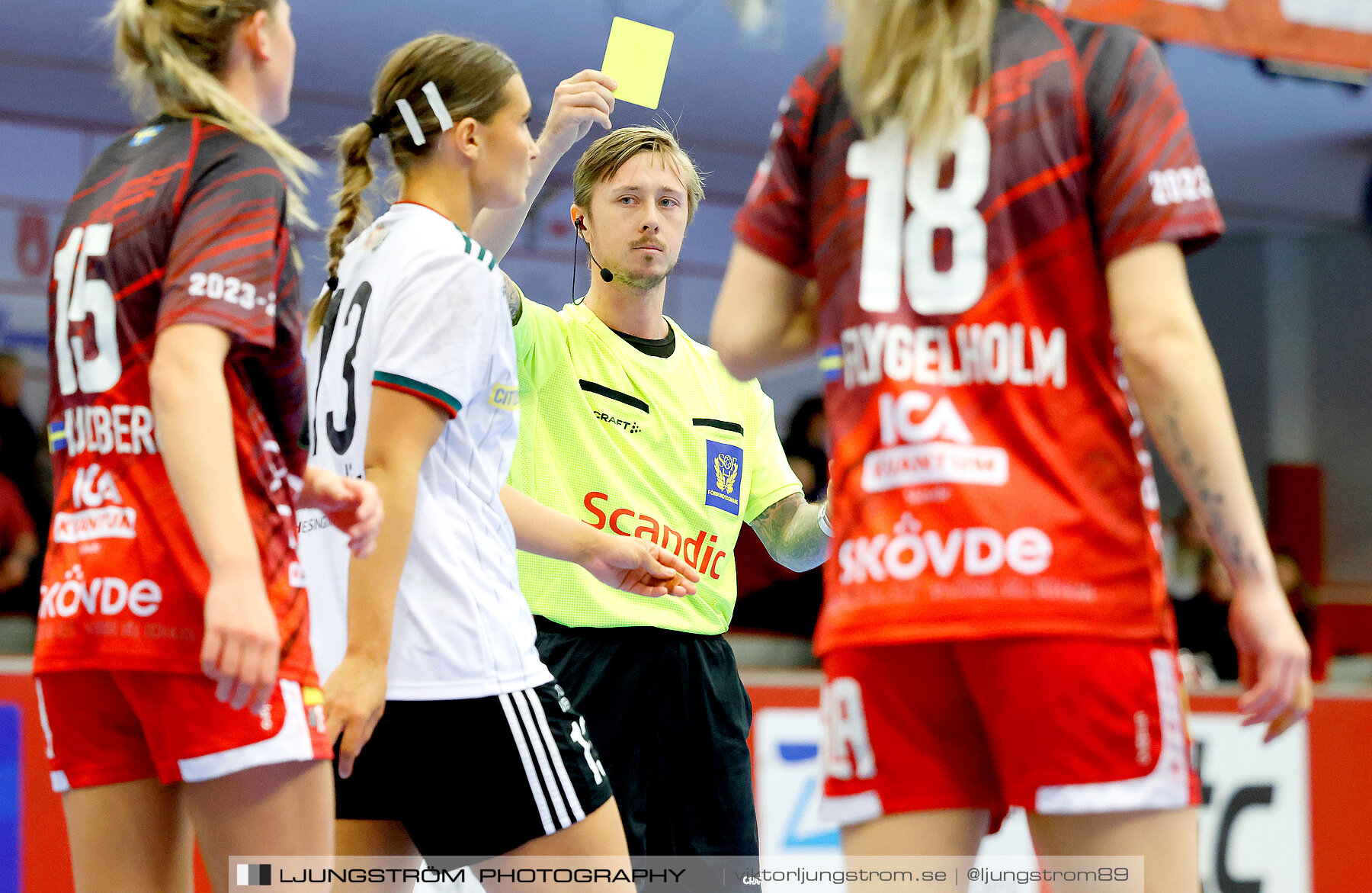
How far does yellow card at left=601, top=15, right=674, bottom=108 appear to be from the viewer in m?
2.65

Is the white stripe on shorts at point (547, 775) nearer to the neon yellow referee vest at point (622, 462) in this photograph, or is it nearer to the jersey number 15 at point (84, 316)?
the jersey number 15 at point (84, 316)

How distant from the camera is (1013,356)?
147cm

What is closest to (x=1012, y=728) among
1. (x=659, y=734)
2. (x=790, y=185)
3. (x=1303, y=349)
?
(x=790, y=185)

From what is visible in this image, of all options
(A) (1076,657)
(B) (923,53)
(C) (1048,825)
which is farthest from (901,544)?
(B) (923,53)

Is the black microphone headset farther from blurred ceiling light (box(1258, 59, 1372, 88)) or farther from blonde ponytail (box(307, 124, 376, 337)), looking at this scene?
blurred ceiling light (box(1258, 59, 1372, 88))

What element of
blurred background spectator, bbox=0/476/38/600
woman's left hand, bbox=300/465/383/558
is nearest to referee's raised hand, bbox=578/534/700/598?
woman's left hand, bbox=300/465/383/558

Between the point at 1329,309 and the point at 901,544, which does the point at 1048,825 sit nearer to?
the point at 901,544

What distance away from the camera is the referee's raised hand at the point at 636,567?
95.0 inches

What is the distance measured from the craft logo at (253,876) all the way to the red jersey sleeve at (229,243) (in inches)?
24.9

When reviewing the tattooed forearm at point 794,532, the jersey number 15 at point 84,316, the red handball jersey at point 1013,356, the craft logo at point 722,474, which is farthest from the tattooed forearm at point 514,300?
the red handball jersey at point 1013,356

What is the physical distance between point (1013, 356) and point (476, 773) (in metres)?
0.97

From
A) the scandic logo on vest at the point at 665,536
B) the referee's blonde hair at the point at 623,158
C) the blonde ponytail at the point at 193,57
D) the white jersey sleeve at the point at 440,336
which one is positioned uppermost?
the referee's blonde hair at the point at 623,158

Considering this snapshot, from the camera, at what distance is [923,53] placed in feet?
5.00

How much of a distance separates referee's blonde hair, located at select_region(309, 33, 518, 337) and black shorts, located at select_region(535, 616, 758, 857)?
0.95 metres
